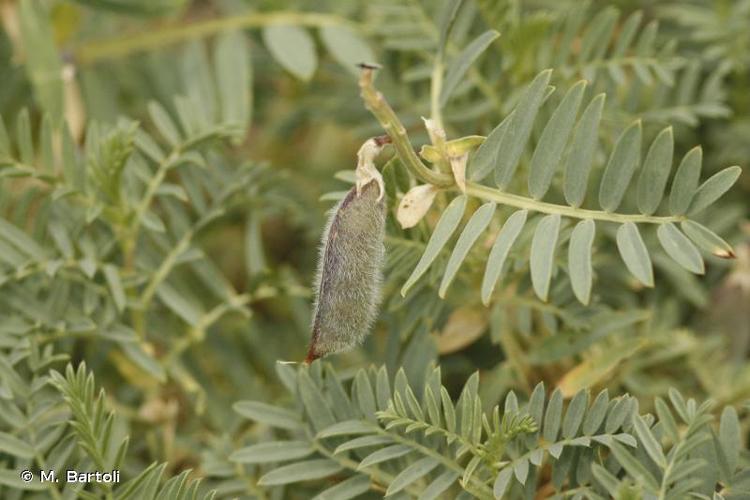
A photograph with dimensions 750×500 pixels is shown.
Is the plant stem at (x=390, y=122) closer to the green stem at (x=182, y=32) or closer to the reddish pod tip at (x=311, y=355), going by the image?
the reddish pod tip at (x=311, y=355)

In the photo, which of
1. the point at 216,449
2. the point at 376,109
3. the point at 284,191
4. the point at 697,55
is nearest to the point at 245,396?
the point at 216,449

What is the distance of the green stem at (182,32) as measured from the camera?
1.34 metres

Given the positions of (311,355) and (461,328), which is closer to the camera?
(311,355)

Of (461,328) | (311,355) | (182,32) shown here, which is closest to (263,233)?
(182,32)

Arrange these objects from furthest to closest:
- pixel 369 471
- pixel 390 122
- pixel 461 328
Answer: pixel 461 328 < pixel 369 471 < pixel 390 122

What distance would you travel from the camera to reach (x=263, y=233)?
149cm

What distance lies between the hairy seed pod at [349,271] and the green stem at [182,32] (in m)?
0.57

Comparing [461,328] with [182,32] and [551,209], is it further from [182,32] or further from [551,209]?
[182,32]

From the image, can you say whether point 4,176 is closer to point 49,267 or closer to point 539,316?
point 49,267

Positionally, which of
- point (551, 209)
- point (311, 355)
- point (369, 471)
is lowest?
point (369, 471)

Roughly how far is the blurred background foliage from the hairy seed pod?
92mm

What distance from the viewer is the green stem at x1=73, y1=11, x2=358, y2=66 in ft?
4.39

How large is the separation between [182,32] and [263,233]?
0.33 metres

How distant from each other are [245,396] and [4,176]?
39cm
